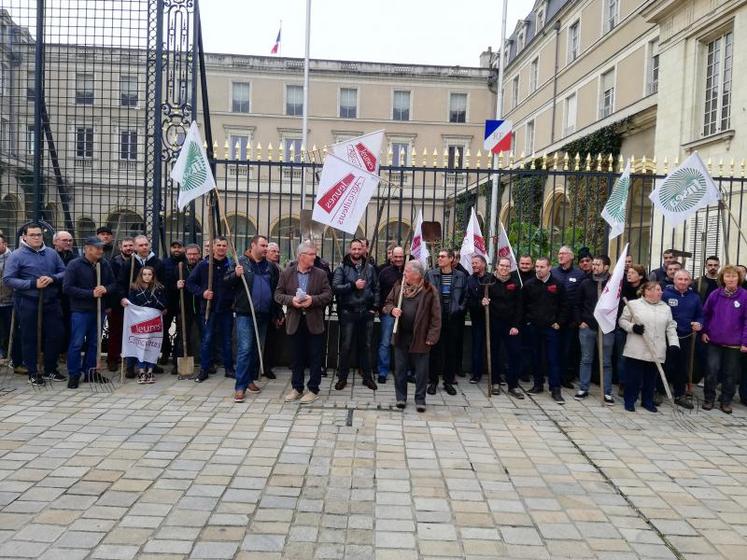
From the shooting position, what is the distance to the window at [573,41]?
30005mm

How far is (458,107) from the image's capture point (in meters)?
44.8

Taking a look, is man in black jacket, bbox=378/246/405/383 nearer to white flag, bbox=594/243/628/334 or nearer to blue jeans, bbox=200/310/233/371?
blue jeans, bbox=200/310/233/371

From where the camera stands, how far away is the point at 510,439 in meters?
6.10

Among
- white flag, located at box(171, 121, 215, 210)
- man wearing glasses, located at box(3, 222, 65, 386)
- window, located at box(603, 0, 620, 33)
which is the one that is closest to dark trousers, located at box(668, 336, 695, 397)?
white flag, located at box(171, 121, 215, 210)

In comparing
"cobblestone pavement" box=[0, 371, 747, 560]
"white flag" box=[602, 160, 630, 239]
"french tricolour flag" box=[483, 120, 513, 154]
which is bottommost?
"cobblestone pavement" box=[0, 371, 747, 560]

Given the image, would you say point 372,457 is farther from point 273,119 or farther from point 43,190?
point 273,119

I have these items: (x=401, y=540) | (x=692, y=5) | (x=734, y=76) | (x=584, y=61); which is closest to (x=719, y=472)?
(x=401, y=540)

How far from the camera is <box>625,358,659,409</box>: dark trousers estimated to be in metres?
7.34

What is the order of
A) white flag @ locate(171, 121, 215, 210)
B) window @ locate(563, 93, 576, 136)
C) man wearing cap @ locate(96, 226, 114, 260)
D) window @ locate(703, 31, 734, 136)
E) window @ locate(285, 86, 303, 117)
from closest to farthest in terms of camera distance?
1. white flag @ locate(171, 121, 215, 210)
2. man wearing cap @ locate(96, 226, 114, 260)
3. window @ locate(703, 31, 734, 136)
4. window @ locate(563, 93, 576, 136)
5. window @ locate(285, 86, 303, 117)

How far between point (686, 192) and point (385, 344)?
173 inches

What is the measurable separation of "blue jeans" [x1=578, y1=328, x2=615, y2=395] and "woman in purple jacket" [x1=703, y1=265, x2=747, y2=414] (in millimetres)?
1134

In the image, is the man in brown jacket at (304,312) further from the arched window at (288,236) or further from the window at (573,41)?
the window at (573,41)

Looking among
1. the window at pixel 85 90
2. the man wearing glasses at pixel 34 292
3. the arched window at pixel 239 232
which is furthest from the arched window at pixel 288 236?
the window at pixel 85 90

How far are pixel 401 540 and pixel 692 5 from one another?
53.9ft
